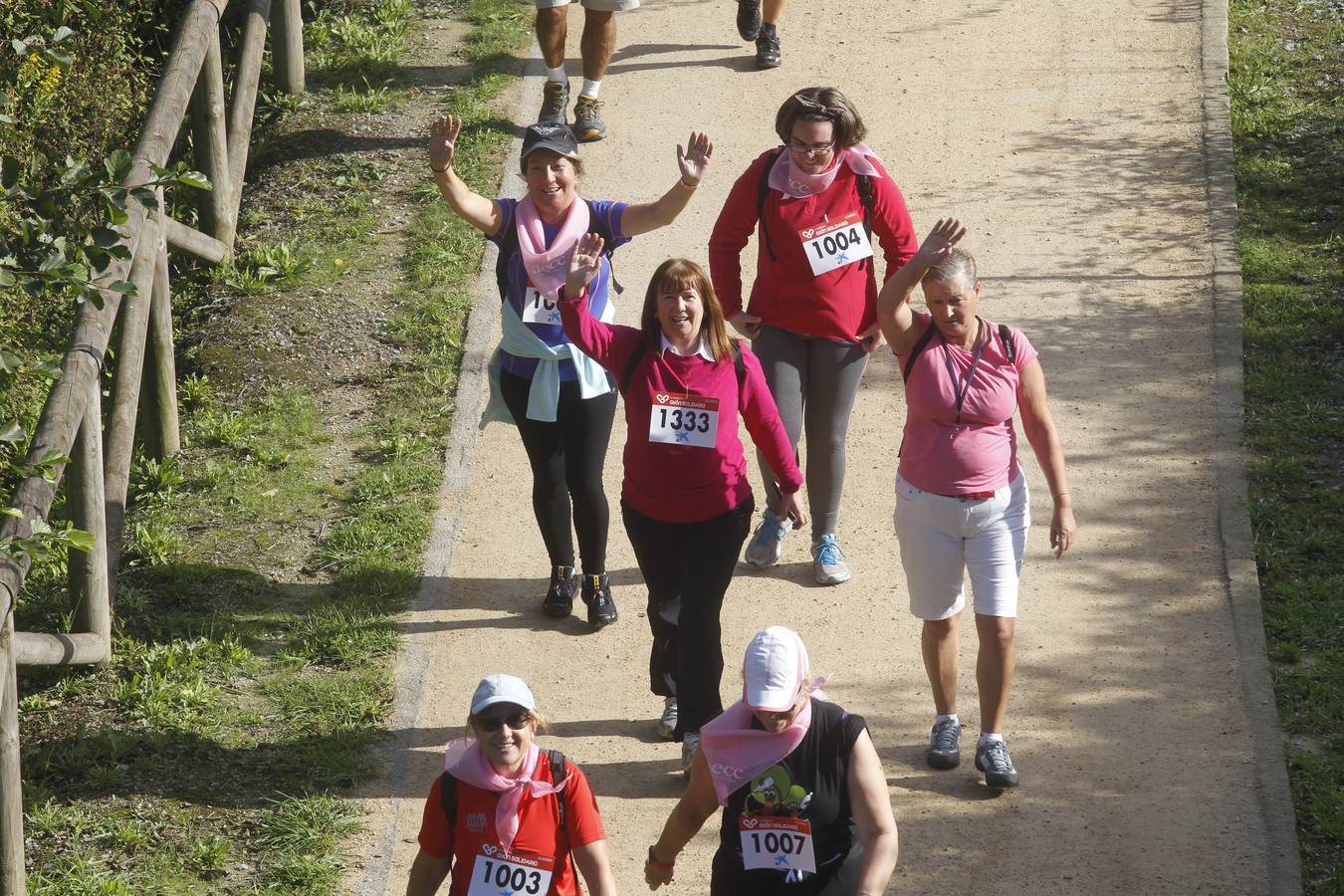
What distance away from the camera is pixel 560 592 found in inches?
262

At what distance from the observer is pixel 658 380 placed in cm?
540

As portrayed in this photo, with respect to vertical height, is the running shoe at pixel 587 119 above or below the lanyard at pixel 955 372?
above

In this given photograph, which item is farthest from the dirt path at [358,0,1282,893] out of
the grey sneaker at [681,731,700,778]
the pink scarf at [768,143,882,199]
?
the pink scarf at [768,143,882,199]

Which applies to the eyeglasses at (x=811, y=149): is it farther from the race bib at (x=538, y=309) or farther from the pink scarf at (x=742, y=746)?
the pink scarf at (x=742, y=746)

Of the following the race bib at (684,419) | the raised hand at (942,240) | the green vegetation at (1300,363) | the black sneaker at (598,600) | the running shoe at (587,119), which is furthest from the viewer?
the running shoe at (587,119)

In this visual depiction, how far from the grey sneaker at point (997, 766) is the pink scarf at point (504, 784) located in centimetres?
195

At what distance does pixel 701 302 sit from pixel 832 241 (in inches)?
43.7

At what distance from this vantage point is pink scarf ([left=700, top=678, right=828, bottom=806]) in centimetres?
413

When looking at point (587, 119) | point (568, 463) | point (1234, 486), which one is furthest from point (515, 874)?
point (587, 119)

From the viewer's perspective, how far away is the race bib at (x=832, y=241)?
6.29 meters

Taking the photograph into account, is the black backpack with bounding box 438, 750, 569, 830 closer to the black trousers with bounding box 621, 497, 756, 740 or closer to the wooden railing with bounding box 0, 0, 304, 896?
the black trousers with bounding box 621, 497, 756, 740

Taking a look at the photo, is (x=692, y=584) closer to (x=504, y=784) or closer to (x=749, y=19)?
(x=504, y=784)

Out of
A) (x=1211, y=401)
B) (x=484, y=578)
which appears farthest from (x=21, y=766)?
(x=1211, y=401)

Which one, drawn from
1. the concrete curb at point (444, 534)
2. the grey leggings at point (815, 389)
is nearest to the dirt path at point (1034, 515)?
the concrete curb at point (444, 534)
